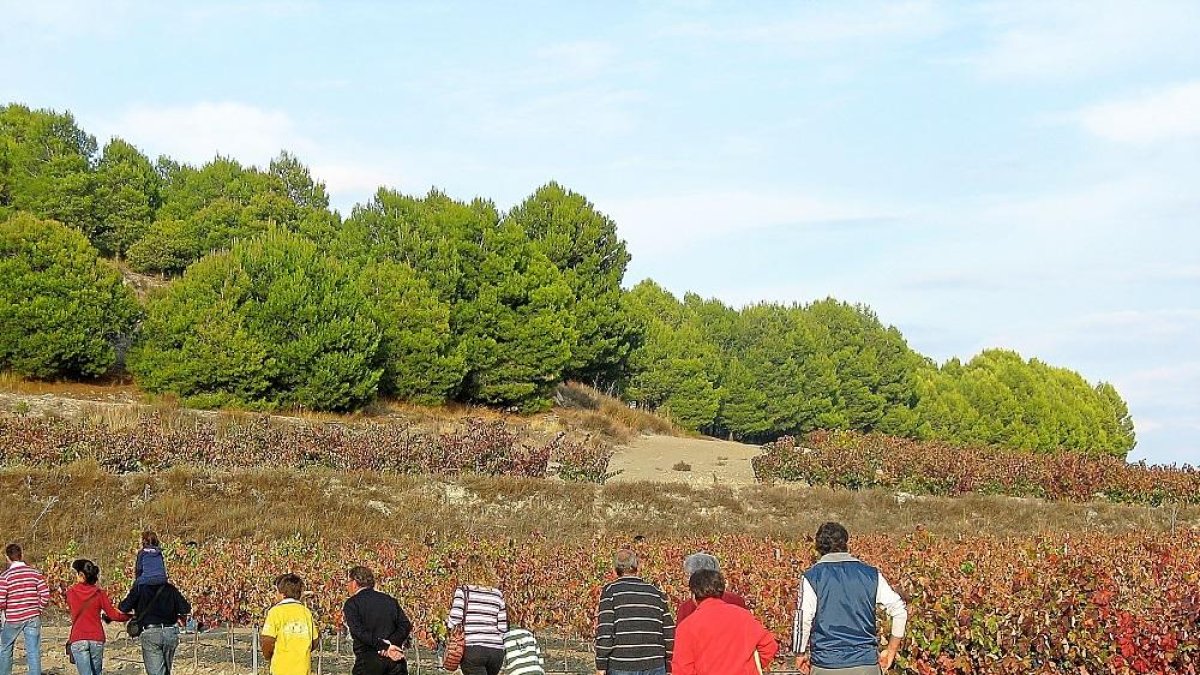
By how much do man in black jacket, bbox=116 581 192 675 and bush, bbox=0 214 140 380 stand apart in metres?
38.2

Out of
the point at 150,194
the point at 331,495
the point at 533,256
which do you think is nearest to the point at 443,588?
the point at 331,495

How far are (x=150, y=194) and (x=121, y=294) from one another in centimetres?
2713

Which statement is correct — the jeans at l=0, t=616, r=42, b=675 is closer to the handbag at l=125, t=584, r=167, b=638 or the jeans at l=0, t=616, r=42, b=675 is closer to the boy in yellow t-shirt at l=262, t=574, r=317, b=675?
the handbag at l=125, t=584, r=167, b=638

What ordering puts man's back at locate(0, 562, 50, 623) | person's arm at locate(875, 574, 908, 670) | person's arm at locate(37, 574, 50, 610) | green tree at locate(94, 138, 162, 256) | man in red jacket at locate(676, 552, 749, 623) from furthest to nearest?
green tree at locate(94, 138, 162, 256) → person's arm at locate(37, 574, 50, 610) → man's back at locate(0, 562, 50, 623) → man in red jacket at locate(676, 552, 749, 623) → person's arm at locate(875, 574, 908, 670)

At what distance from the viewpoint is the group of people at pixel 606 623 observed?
287 inches

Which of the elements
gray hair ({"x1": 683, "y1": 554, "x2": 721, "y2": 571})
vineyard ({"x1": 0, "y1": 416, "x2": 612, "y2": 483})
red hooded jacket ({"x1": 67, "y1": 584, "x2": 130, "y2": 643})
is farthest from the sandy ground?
vineyard ({"x1": 0, "y1": 416, "x2": 612, "y2": 483})

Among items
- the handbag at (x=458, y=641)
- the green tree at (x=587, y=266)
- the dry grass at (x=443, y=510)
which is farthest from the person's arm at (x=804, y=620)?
the green tree at (x=587, y=266)

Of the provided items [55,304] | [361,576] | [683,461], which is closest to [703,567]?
[361,576]

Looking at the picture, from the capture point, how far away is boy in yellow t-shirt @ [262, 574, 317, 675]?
8945 millimetres

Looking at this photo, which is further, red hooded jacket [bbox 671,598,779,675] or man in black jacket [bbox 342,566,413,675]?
man in black jacket [bbox 342,566,413,675]

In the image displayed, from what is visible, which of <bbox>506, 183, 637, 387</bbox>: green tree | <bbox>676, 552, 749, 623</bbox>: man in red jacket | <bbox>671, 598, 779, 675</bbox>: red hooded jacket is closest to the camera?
<bbox>671, 598, 779, 675</bbox>: red hooded jacket

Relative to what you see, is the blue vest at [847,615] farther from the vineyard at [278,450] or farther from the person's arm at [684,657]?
the vineyard at [278,450]

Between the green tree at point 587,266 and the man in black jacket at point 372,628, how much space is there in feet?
179

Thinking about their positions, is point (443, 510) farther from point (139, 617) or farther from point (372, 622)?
point (372, 622)
